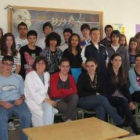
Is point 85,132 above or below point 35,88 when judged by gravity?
below

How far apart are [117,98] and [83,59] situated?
81 centimetres

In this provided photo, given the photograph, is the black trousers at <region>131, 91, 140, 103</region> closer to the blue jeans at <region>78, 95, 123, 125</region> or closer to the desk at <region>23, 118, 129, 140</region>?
the blue jeans at <region>78, 95, 123, 125</region>

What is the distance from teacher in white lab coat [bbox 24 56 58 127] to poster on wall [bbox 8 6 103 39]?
1.27 meters

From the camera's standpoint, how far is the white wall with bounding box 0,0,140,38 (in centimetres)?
446

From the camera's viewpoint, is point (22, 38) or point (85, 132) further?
point (22, 38)

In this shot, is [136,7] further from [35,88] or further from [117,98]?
[35,88]

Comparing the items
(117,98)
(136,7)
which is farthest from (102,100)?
(136,7)

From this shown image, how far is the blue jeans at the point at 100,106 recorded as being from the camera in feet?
11.4

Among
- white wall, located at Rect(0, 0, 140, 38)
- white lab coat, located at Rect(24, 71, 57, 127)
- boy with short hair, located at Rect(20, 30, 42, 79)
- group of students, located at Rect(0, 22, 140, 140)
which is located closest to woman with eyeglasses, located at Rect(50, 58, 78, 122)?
group of students, located at Rect(0, 22, 140, 140)

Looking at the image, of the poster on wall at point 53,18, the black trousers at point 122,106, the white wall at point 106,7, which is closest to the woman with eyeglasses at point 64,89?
the black trousers at point 122,106

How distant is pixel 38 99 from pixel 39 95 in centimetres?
6

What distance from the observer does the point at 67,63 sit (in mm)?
3568

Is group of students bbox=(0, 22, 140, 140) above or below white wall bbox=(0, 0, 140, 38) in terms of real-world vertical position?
below

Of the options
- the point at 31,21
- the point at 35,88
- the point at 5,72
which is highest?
the point at 31,21
